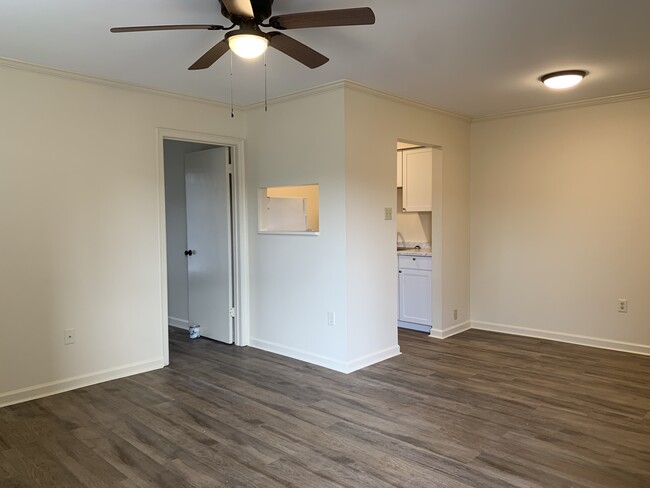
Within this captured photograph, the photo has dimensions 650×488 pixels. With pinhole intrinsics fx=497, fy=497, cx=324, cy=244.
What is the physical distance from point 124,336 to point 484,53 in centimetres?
345

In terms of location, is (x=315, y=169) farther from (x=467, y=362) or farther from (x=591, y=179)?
(x=591, y=179)

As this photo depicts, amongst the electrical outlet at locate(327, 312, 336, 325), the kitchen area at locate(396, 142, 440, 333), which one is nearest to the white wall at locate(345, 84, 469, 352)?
the electrical outlet at locate(327, 312, 336, 325)

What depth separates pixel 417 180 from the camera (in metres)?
Result: 5.59

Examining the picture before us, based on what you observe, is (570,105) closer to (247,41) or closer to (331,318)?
(331,318)

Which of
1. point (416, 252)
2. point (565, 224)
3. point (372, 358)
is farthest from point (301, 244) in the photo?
point (565, 224)

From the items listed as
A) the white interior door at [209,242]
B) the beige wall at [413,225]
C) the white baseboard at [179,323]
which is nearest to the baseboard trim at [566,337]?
the beige wall at [413,225]

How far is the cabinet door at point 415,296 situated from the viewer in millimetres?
Result: 5340

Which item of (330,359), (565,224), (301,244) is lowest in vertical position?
(330,359)

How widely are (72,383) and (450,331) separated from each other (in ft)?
11.8

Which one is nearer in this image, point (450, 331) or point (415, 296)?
point (450, 331)

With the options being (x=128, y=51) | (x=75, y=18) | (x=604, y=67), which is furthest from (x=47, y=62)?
(x=604, y=67)

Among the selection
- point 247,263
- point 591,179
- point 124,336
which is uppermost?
point 591,179

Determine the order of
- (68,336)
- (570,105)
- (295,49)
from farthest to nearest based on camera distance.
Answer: (570,105), (68,336), (295,49)

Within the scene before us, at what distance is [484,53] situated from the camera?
3.30 m
